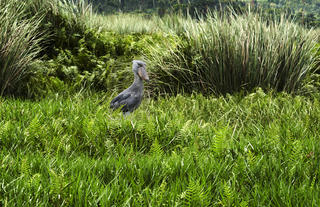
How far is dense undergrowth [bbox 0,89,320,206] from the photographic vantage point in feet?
5.99

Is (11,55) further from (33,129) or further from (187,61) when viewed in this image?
(187,61)

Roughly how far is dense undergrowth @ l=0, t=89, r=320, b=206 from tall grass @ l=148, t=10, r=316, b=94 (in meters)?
1.41

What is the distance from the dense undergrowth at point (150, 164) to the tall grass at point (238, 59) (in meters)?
1.41

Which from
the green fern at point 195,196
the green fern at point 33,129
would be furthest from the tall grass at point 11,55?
the green fern at point 195,196

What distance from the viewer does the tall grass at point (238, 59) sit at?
5.26m

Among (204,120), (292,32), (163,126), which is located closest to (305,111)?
(204,120)

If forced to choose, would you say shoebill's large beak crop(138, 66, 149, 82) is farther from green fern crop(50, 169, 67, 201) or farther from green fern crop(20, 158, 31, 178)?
green fern crop(50, 169, 67, 201)

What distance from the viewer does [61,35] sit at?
646 cm

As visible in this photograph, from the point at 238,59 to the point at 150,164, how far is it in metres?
3.40

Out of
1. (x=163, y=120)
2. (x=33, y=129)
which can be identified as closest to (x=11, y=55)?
(x=33, y=129)

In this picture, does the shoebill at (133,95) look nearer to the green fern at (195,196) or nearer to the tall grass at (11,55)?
→ the tall grass at (11,55)

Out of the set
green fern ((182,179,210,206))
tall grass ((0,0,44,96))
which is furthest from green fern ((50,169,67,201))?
tall grass ((0,0,44,96))

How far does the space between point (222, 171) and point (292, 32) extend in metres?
4.38

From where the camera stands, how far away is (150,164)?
7.43 feet
